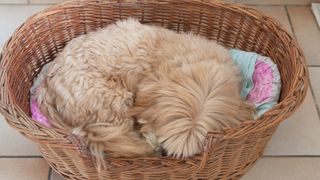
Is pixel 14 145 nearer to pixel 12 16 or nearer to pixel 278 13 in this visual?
pixel 12 16

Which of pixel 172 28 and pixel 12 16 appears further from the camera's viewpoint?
pixel 12 16

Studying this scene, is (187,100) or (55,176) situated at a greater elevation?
(187,100)

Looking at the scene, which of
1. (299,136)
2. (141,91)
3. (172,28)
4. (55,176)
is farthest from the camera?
(172,28)

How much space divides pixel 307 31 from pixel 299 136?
1.96ft

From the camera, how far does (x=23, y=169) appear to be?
147cm

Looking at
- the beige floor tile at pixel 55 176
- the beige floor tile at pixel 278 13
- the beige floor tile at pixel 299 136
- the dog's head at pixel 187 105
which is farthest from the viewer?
the beige floor tile at pixel 278 13

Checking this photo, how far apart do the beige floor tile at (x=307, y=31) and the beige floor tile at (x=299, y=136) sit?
287mm

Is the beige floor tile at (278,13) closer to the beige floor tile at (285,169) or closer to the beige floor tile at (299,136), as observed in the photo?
the beige floor tile at (299,136)

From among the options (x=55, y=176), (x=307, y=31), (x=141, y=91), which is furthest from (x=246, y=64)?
(x=55, y=176)

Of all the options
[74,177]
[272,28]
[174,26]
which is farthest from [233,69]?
[74,177]

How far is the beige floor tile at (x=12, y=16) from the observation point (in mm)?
1971

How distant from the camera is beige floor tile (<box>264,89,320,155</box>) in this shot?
5.08ft

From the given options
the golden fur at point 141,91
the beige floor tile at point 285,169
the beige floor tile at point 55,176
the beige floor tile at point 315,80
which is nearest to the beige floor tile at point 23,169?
the beige floor tile at point 55,176

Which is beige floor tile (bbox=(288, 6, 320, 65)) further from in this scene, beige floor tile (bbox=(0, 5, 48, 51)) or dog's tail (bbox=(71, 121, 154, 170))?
beige floor tile (bbox=(0, 5, 48, 51))
